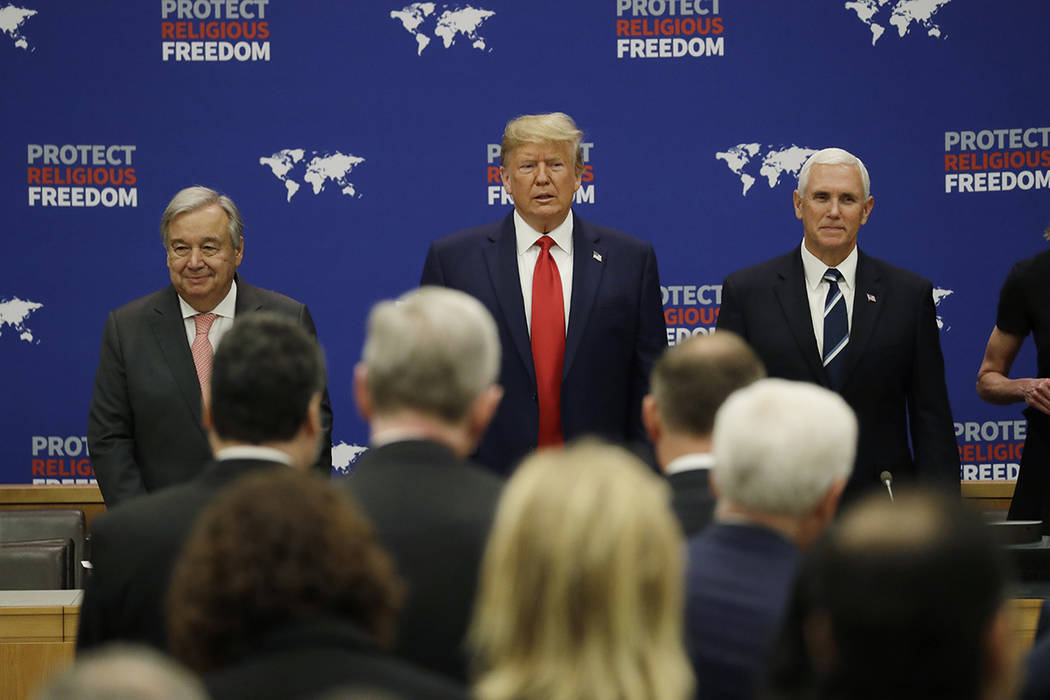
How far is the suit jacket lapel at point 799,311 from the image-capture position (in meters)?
4.62

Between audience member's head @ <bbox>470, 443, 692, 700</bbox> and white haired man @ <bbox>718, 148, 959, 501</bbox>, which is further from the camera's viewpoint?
white haired man @ <bbox>718, 148, 959, 501</bbox>

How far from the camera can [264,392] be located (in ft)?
8.18

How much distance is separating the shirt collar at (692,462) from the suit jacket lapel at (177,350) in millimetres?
Result: 2167

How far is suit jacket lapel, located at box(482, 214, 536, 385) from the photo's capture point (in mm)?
4621

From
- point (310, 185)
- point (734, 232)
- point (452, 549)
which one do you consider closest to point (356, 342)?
point (310, 185)

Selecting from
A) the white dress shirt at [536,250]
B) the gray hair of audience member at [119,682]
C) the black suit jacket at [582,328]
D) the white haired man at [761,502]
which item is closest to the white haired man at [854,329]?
the black suit jacket at [582,328]


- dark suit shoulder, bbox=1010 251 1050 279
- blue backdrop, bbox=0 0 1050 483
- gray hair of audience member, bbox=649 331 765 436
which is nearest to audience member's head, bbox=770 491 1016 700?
gray hair of audience member, bbox=649 331 765 436

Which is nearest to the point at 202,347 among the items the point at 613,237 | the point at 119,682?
the point at 613,237

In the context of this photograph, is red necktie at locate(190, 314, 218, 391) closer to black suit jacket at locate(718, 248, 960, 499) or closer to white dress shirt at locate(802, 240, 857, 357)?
black suit jacket at locate(718, 248, 960, 499)

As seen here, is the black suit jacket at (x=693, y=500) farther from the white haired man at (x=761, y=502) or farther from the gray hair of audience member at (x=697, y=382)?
the white haired man at (x=761, y=502)

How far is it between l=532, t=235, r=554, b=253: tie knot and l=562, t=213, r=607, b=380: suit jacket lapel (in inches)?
2.9

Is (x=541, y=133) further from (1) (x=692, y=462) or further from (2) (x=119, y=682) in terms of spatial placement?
(2) (x=119, y=682)

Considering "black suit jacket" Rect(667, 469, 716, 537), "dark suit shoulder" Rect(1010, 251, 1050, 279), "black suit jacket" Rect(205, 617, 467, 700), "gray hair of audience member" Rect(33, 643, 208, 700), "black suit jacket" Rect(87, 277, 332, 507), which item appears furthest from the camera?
"dark suit shoulder" Rect(1010, 251, 1050, 279)

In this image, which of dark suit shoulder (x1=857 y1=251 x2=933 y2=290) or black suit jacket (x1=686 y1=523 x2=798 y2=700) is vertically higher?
dark suit shoulder (x1=857 y1=251 x2=933 y2=290)
